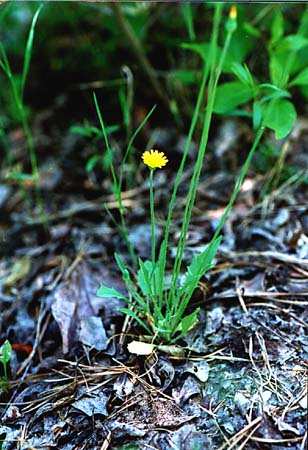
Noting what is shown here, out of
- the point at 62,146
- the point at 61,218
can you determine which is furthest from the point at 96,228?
the point at 62,146

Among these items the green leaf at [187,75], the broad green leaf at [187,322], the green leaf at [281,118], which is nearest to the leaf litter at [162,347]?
the broad green leaf at [187,322]

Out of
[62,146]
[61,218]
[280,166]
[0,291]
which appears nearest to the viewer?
[0,291]

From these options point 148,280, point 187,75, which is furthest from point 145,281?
point 187,75

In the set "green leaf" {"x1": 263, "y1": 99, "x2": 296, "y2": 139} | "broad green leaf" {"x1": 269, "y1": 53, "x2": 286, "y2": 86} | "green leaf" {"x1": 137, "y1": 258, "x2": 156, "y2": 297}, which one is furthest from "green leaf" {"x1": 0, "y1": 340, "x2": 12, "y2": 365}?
"broad green leaf" {"x1": 269, "y1": 53, "x2": 286, "y2": 86}

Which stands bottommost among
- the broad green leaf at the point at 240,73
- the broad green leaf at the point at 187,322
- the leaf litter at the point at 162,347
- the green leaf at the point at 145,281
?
the leaf litter at the point at 162,347

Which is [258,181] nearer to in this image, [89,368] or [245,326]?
[245,326]

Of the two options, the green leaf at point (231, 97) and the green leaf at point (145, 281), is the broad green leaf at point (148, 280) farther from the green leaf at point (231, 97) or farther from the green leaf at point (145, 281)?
the green leaf at point (231, 97)

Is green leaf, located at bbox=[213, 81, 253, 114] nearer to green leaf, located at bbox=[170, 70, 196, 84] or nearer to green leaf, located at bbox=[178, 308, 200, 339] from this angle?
green leaf, located at bbox=[170, 70, 196, 84]
